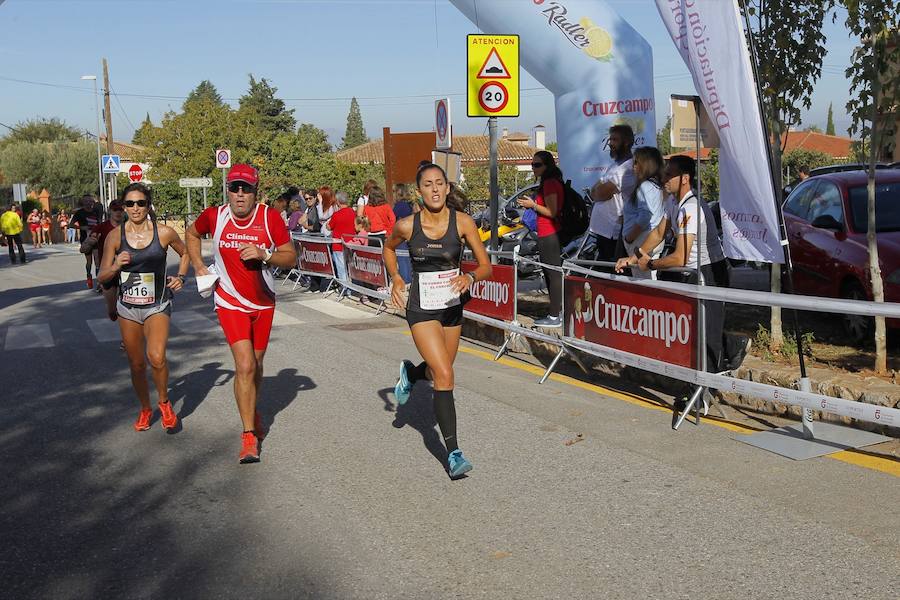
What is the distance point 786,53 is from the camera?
9.59 metres

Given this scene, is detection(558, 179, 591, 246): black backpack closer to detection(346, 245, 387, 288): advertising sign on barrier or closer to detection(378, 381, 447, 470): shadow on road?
detection(378, 381, 447, 470): shadow on road

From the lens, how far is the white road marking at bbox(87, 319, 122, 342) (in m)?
12.6

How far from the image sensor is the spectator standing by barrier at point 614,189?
9.80 metres

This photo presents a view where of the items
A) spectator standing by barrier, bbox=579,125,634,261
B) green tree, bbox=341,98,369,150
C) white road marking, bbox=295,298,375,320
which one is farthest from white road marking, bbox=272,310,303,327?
green tree, bbox=341,98,369,150

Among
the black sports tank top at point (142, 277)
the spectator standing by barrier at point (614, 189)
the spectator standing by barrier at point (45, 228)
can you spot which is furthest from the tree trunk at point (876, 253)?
the spectator standing by barrier at point (45, 228)

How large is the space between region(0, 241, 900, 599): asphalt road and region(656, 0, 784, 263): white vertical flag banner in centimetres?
149

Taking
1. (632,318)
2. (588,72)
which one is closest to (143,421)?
(632,318)

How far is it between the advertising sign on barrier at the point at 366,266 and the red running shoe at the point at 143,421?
7.08m

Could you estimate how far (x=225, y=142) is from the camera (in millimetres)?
61438

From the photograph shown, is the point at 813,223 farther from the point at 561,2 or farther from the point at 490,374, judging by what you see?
the point at 561,2

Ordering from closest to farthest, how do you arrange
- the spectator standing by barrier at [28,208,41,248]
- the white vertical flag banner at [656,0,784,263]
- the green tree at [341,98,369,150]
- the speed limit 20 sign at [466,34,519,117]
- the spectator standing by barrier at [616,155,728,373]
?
1. the white vertical flag banner at [656,0,784,263]
2. the spectator standing by barrier at [616,155,728,373]
3. the speed limit 20 sign at [466,34,519,117]
4. the spectator standing by barrier at [28,208,41,248]
5. the green tree at [341,98,369,150]

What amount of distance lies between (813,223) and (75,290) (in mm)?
14680

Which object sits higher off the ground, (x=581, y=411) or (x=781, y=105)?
(x=781, y=105)

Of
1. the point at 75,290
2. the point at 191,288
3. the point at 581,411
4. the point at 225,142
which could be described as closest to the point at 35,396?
the point at 581,411
